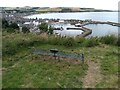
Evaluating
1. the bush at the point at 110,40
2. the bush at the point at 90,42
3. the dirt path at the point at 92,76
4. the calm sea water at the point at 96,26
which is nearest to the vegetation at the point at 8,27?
the bush at the point at 90,42

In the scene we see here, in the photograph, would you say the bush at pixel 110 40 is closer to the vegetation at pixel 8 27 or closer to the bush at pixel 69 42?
the bush at pixel 69 42

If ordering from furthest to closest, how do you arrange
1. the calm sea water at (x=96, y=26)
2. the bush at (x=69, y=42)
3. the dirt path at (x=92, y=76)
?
the calm sea water at (x=96, y=26) → the bush at (x=69, y=42) → the dirt path at (x=92, y=76)

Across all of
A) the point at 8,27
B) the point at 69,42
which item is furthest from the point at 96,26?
the point at 69,42

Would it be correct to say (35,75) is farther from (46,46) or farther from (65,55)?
(46,46)

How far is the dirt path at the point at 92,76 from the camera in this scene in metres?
6.16

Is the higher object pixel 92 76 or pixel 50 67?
pixel 50 67

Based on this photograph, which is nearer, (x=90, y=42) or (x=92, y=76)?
(x=92, y=76)

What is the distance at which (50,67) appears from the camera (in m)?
7.51

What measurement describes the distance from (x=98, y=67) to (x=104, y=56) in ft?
4.71

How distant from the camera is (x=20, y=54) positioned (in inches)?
362

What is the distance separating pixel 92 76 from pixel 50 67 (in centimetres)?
146

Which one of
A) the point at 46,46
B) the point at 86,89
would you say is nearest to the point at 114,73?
the point at 86,89

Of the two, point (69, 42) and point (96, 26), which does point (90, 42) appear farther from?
point (96, 26)

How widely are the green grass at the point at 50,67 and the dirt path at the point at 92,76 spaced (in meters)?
0.11
